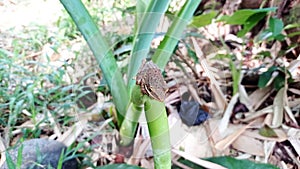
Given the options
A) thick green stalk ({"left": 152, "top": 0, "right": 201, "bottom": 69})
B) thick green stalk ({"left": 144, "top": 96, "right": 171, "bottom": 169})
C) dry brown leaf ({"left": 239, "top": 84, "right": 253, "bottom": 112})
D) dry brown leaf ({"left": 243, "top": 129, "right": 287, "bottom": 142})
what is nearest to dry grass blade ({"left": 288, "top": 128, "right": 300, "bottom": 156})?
dry brown leaf ({"left": 243, "top": 129, "right": 287, "bottom": 142})

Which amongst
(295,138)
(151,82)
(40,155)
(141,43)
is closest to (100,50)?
(141,43)

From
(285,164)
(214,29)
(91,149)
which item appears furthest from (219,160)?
(214,29)

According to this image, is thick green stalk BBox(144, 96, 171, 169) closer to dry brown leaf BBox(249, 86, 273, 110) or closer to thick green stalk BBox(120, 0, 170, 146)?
thick green stalk BBox(120, 0, 170, 146)

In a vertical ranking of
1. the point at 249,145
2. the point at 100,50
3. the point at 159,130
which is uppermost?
the point at 100,50

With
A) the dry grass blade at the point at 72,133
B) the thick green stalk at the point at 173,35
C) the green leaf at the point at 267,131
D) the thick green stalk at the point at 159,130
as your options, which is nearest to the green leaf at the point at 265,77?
the green leaf at the point at 267,131

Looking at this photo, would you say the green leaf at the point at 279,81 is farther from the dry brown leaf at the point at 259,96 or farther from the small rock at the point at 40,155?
the small rock at the point at 40,155

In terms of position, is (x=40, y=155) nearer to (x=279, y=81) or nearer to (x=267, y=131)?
(x=267, y=131)
